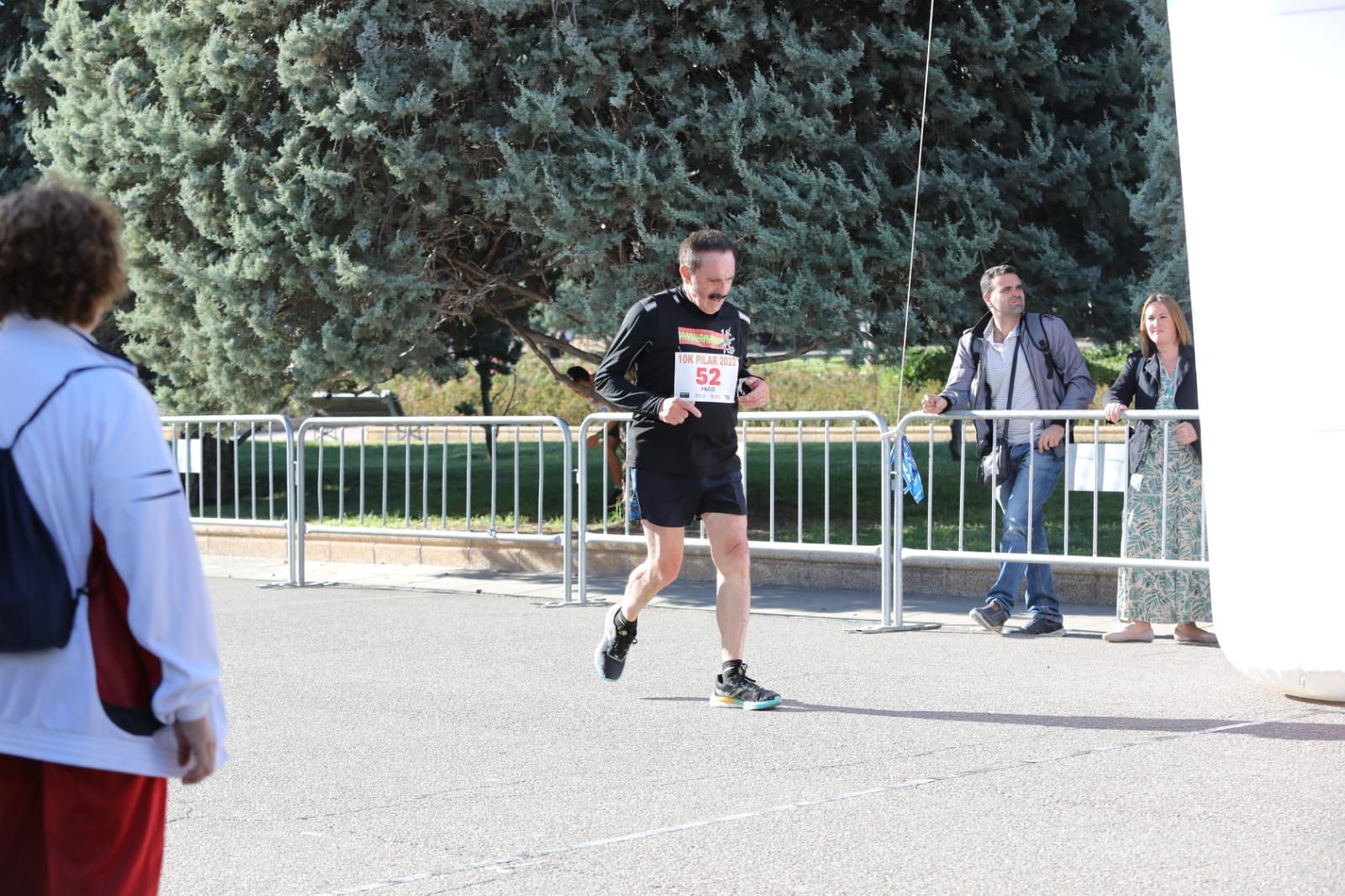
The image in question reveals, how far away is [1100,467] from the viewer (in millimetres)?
9477

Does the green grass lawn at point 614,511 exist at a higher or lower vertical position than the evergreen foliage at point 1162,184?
lower

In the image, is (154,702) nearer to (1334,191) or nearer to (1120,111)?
(1334,191)

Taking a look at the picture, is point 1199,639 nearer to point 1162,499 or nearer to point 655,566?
point 1162,499

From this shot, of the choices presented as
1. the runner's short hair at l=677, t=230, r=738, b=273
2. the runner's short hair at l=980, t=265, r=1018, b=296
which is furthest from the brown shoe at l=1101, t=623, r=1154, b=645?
the runner's short hair at l=677, t=230, r=738, b=273

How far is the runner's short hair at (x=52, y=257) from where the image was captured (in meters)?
2.90

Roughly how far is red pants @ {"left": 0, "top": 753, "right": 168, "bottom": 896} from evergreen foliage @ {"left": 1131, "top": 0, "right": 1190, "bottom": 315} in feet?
36.8

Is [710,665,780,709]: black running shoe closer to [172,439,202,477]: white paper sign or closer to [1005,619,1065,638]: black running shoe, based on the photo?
[1005,619,1065,638]: black running shoe

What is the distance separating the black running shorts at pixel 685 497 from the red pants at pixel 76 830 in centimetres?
A: 442

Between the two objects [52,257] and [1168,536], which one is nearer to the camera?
[52,257]

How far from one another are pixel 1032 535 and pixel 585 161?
493 centimetres

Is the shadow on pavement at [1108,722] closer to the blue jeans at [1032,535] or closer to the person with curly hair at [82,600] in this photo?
the blue jeans at [1032,535]

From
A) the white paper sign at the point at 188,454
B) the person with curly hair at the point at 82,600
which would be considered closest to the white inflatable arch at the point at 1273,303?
the person with curly hair at the point at 82,600

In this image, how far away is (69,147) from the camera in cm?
1473

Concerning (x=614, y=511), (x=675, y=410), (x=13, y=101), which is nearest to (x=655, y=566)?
(x=675, y=410)
